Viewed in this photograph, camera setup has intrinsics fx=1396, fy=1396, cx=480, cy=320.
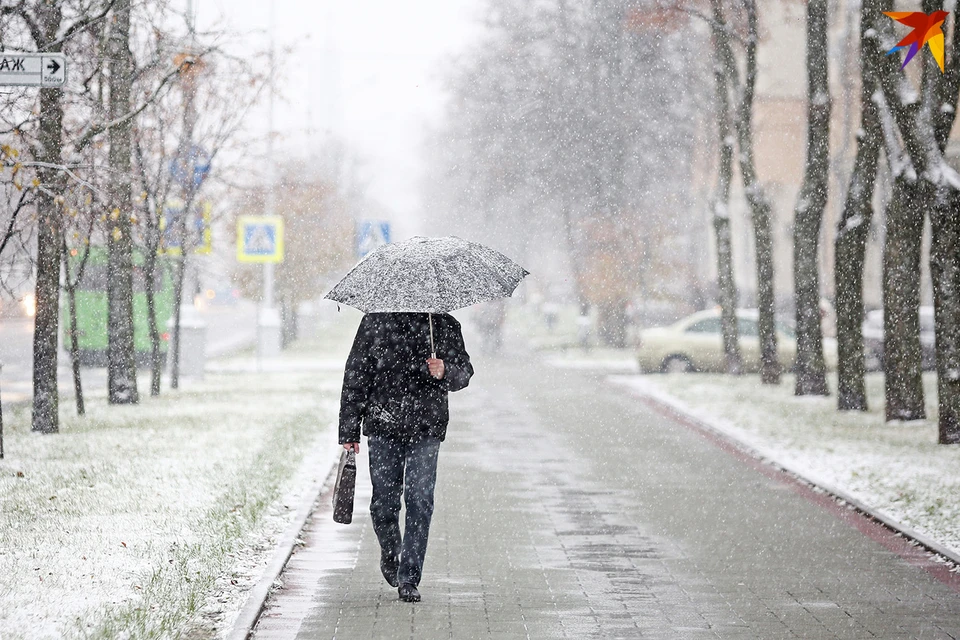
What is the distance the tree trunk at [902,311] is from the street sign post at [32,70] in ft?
34.8

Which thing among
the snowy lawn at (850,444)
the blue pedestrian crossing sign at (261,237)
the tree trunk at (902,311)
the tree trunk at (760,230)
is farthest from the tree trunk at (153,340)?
the tree trunk at (902,311)

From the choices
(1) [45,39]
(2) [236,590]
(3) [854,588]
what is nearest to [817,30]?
(1) [45,39]

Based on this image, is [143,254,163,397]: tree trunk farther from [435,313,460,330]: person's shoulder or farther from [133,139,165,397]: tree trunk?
[435,313,460,330]: person's shoulder

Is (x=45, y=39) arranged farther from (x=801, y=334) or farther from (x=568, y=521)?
(x=801, y=334)

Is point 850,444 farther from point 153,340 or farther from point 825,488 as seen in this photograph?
point 153,340

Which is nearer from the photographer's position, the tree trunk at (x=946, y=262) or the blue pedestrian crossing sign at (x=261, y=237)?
the tree trunk at (x=946, y=262)

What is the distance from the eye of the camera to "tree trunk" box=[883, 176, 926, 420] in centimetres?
1716

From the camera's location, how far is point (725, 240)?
28.2m

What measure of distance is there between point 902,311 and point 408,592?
457 inches

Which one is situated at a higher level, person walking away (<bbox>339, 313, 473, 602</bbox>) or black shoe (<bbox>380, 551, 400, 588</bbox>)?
person walking away (<bbox>339, 313, 473, 602</bbox>)

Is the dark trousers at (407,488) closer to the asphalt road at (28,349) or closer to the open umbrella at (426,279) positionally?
the open umbrella at (426,279)

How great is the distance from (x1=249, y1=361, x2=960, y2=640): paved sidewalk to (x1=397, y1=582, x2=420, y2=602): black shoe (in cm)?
5

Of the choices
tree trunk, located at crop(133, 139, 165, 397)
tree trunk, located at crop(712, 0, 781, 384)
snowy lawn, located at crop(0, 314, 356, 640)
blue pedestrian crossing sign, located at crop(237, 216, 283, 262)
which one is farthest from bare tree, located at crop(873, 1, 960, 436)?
blue pedestrian crossing sign, located at crop(237, 216, 283, 262)

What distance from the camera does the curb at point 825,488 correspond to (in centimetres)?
935
